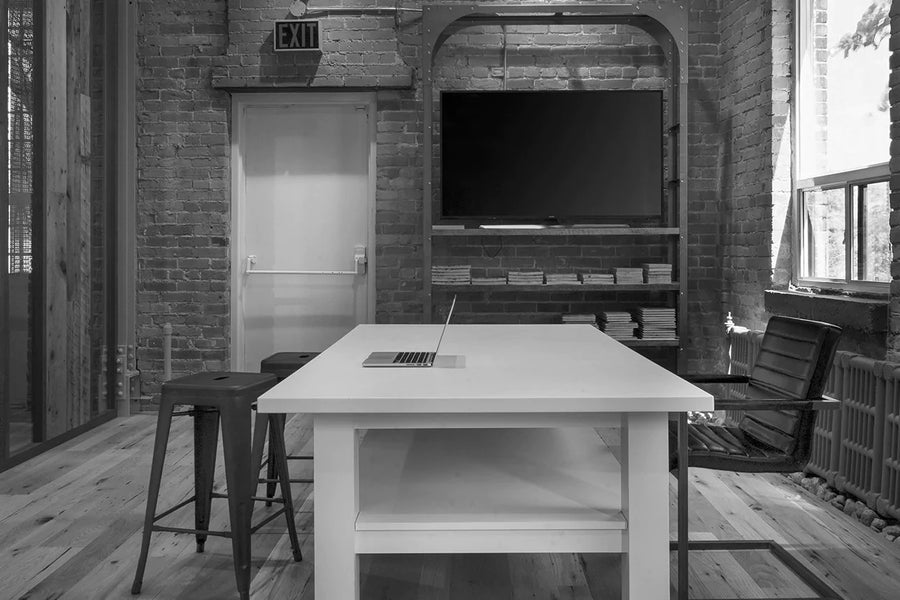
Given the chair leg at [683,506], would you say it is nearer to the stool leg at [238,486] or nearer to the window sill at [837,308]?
the stool leg at [238,486]

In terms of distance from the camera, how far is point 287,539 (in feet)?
10.0

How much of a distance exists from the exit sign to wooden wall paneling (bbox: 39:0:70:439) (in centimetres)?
133

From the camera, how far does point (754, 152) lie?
4.87 metres

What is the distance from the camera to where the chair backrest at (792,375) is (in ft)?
7.97

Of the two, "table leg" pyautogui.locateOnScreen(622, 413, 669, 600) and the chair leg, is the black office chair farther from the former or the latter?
"table leg" pyautogui.locateOnScreen(622, 413, 669, 600)

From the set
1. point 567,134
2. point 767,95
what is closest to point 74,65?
point 567,134

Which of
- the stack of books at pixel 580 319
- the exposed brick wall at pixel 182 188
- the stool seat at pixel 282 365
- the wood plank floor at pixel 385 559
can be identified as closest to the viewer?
the wood plank floor at pixel 385 559

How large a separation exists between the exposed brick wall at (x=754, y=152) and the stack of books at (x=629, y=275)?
67cm

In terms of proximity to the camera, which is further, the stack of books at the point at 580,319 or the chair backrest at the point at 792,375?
the stack of books at the point at 580,319

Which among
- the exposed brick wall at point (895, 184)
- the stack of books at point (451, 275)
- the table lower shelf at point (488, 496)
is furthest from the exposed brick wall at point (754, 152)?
the table lower shelf at point (488, 496)

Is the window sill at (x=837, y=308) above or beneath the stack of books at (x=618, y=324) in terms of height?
above

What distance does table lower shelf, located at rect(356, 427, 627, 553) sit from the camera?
189 cm

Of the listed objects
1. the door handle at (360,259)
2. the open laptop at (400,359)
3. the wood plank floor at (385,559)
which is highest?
the door handle at (360,259)

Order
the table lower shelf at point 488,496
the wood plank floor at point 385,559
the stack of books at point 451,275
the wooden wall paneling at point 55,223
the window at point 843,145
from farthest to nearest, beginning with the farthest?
the stack of books at point 451,275 → the wooden wall paneling at point 55,223 → the window at point 843,145 → the wood plank floor at point 385,559 → the table lower shelf at point 488,496
